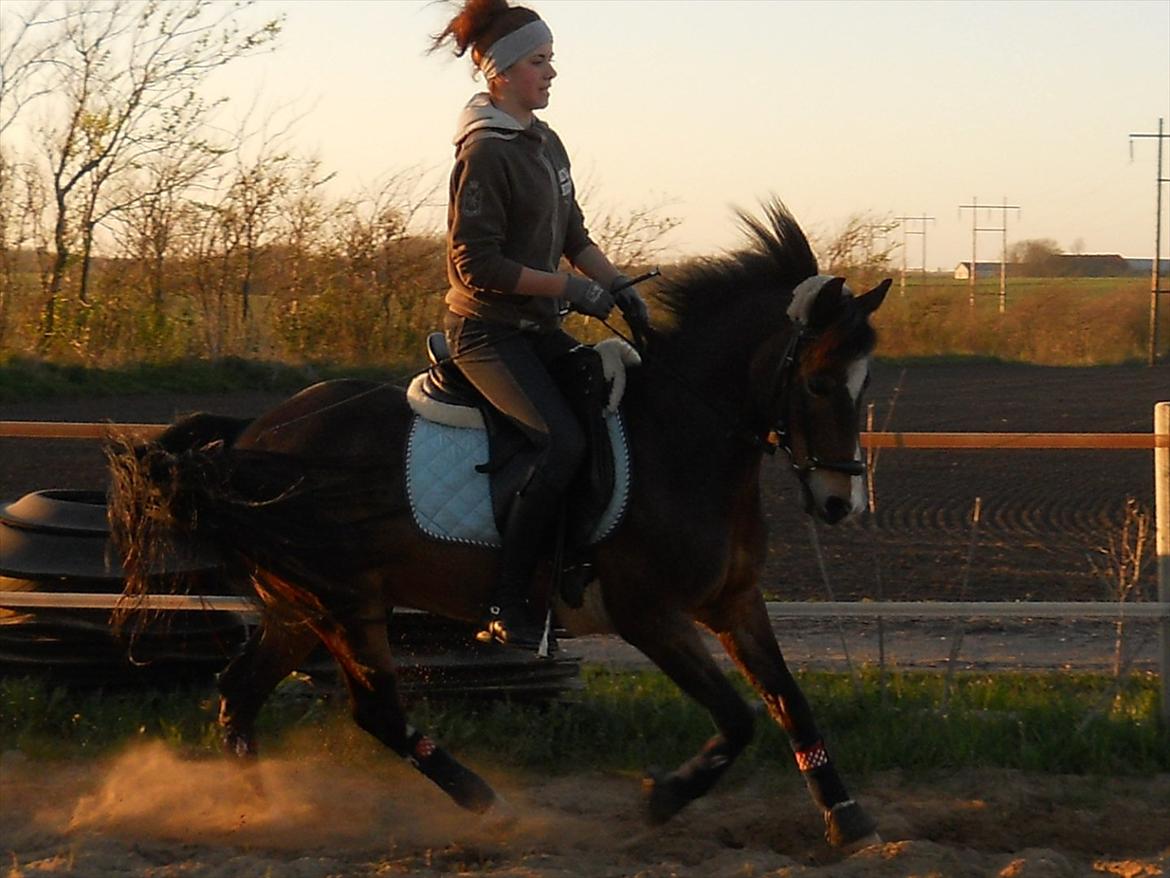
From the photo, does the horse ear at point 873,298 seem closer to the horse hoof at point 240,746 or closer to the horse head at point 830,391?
the horse head at point 830,391

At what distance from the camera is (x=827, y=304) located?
4895 millimetres

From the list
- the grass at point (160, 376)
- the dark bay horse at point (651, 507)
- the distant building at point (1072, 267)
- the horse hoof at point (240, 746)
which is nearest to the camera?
the dark bay horse at point (651, 507)

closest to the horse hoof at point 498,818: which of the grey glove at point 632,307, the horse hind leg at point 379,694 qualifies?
the horse hind leg at point 379,694

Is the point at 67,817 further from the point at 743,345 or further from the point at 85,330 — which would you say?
the point at 85,330

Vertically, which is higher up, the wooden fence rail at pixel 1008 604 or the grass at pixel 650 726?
the wooden fence rail at pixel 1008 604

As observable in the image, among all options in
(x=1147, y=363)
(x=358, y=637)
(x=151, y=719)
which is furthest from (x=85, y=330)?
(x=1147, y=363)

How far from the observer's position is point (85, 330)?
72.5 ft

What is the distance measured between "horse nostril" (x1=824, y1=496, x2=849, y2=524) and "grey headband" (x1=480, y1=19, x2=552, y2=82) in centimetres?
171

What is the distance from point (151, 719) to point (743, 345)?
311cm

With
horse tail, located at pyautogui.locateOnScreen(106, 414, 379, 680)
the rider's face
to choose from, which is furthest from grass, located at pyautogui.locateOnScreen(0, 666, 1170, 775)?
the rider's face

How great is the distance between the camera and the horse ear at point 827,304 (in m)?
4.88

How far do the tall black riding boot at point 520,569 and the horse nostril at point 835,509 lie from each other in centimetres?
84

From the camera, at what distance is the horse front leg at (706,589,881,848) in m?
5.22

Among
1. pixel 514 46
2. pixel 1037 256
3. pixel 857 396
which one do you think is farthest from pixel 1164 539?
pixel 1037 256
